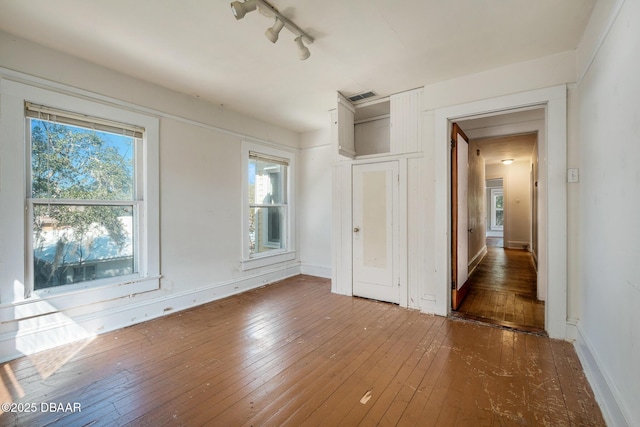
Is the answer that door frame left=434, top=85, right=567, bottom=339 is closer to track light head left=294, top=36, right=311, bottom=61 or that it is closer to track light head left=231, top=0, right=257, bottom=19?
track light head left=294, top=36, right=311, bottom=61

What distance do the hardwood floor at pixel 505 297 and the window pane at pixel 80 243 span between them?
3984mm

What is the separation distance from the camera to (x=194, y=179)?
3617mm

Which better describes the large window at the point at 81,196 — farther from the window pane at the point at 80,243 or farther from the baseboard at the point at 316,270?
the baseboard at the point at 316,270

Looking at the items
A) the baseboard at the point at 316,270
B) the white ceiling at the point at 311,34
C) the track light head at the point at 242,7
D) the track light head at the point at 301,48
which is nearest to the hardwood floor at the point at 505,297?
the baseboard at the point at 316,270

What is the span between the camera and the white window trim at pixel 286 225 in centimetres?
424

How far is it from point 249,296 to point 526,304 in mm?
3792

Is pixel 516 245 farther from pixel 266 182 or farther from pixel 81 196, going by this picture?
pixel 81 196

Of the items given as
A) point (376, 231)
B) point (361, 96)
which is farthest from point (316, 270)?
point (361, 96)

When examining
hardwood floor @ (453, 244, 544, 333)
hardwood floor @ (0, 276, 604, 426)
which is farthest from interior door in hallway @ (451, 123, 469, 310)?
hardwood floor @ (0, 276, 604, 426)

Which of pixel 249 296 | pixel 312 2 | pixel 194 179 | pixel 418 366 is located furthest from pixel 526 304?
pixel 194 179

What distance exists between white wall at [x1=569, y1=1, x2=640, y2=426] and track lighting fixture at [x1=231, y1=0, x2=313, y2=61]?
2029 mm

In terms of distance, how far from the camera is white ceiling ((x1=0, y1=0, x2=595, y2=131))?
200 centimetres

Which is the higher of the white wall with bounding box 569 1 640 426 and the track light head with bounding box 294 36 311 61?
the track light head with bounding box 294 36 311 61

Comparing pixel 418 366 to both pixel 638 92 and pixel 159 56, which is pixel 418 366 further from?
pixel 159 56
